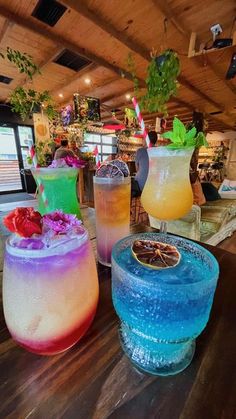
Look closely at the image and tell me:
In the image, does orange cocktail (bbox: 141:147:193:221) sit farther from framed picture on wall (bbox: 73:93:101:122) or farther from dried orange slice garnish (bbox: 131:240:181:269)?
framed picture on wall (bbox: 73:93:101:122)

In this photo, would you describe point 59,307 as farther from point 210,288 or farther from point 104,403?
point 210,288

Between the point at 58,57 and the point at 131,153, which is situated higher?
the point at 58,57

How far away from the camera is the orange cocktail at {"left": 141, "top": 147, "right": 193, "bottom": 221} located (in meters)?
0.84

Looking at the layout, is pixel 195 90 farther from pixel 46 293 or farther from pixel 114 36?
pixel 46 293

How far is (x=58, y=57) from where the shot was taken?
136 inches

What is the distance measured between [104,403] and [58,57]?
4.50 meters

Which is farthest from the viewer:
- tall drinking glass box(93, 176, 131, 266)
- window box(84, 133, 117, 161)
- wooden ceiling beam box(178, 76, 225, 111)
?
window box(84, 133, 117, 161)

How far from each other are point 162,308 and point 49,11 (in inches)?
136

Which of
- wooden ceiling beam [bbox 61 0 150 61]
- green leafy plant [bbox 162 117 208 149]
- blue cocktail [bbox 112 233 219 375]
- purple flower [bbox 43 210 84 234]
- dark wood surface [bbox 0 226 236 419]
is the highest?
wooden ceiling beam [bbox 61 0 150 61]

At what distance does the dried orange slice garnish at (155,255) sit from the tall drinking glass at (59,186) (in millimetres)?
425

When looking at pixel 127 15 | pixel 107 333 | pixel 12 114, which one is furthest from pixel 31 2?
pixel 12 114

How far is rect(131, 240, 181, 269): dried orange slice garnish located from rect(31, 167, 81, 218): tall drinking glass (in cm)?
43

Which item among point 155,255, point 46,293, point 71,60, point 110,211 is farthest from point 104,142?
point 46,293

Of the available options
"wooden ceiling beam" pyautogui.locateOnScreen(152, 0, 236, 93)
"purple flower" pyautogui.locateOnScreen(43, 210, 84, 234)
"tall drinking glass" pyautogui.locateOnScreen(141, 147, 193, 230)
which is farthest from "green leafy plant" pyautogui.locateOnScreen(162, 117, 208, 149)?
"wooden ceiling beam" pyautogui.locateOnScreen(152, 0, 236, 93)
